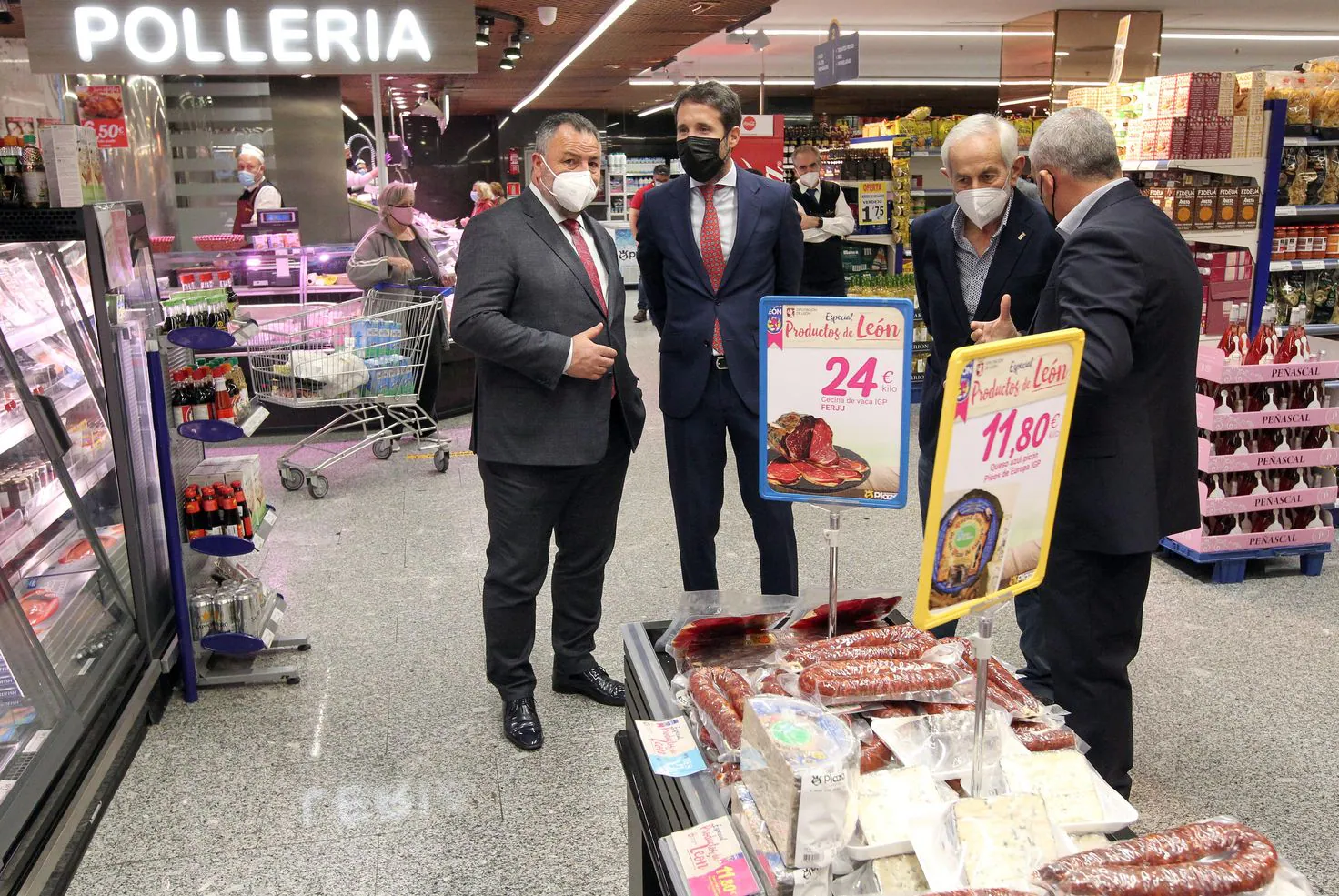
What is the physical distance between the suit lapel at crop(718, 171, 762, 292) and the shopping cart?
2.97 meters

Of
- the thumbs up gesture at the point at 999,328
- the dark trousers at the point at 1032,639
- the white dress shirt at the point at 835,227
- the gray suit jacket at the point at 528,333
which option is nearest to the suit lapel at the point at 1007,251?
the thumbs up gesture at the point at 999,328

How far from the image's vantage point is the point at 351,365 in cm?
594

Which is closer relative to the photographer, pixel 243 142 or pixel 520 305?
pixel 520 305

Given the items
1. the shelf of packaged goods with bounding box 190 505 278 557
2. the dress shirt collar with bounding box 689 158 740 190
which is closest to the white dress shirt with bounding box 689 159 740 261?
the dress shirt collar with bounding box 689 158 740 190

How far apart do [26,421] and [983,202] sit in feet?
8.41

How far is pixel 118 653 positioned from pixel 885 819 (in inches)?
101

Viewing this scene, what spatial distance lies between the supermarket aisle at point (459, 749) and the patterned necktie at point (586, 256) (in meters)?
1.30

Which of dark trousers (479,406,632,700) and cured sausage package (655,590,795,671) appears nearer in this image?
cured sausage package (655,590,795,671)

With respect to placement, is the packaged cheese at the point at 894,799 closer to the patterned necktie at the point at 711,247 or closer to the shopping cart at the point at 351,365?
the patterned necktie at the point at 711,247

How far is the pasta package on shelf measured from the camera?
4.59ft

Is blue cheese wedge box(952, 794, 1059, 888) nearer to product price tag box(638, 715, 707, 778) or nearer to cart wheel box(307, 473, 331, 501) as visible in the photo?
product price tag box(638, 715, 707, 778)

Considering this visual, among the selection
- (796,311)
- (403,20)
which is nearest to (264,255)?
(403,20)

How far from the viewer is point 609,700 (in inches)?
138

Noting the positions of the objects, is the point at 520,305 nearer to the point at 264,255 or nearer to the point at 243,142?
the point at 264,255
